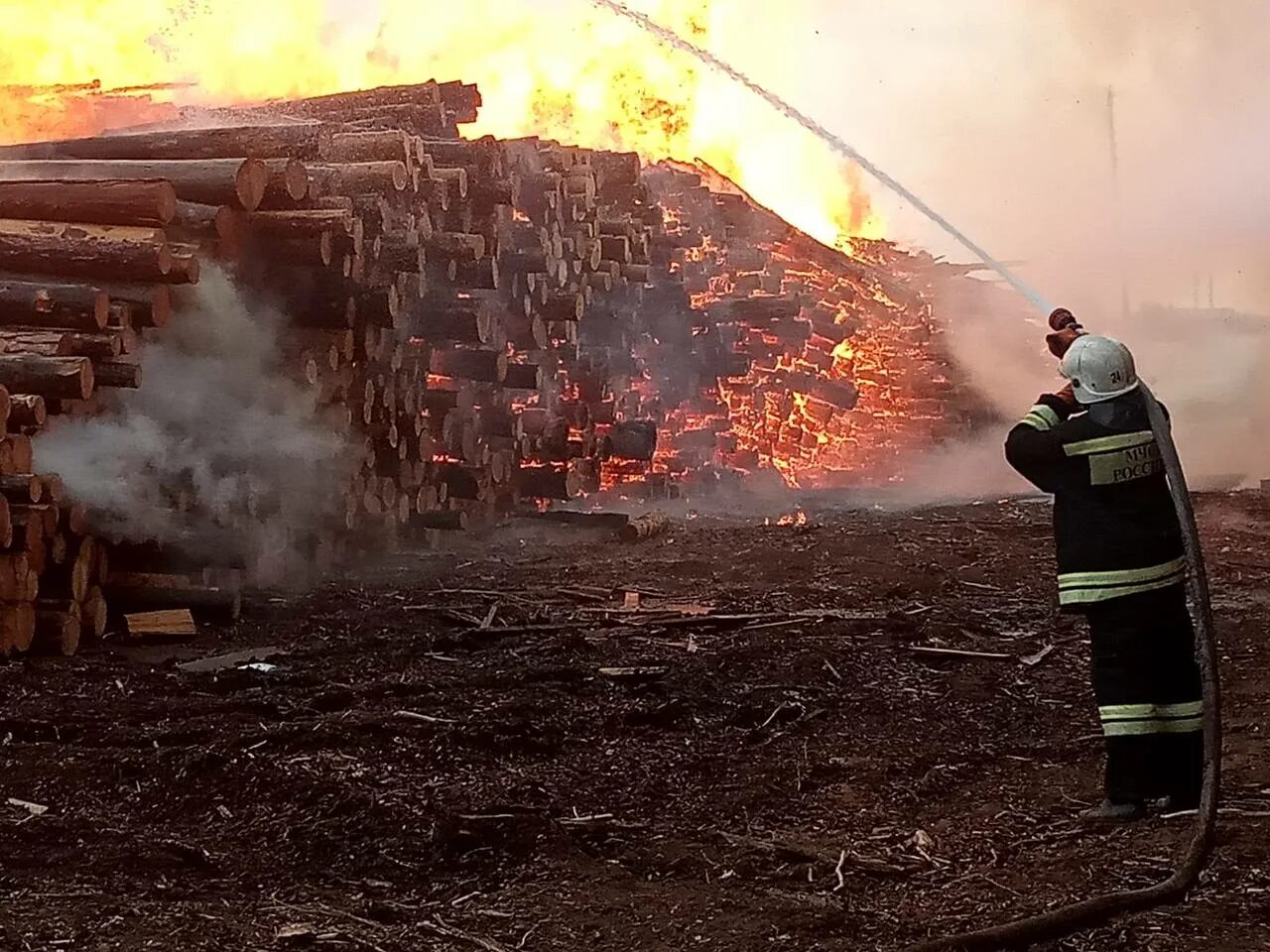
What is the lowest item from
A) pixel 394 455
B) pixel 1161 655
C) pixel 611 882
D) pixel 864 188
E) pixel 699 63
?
pixel 611 882

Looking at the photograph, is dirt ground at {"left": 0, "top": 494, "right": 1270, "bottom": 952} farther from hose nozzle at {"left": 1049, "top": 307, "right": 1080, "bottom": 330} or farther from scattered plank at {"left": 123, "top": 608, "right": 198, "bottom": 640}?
hose nozzle at {"left": 1049, "top": 307, "right": 1080, "bottom": 330}

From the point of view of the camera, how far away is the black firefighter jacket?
160 inches

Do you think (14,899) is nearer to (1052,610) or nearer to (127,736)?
(127,736)

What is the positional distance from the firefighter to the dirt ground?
21 centimetres

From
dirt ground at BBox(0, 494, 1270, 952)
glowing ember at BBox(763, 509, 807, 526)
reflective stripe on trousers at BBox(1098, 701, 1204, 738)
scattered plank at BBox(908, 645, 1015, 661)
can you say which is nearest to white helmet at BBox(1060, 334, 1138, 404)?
reflective stripe on trousers at BBox(1098, 701, 1204, 738)

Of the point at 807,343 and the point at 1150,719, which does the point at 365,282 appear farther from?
the point at 807,343

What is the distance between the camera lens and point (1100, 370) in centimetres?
412

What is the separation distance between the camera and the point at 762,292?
1462cm

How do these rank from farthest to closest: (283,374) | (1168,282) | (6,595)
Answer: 1. (1168,282)
2. (283,374)
3. (6,595)

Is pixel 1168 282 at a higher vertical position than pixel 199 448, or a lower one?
higher

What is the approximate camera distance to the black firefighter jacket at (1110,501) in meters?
4.07

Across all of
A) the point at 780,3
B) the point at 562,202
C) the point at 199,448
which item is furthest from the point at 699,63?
the point at 199,448

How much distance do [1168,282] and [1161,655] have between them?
17881 mm

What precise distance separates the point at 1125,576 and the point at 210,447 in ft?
16.6
